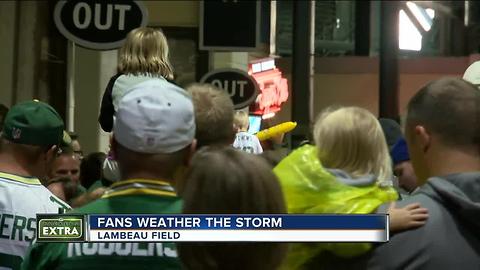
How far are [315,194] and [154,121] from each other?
62 cm

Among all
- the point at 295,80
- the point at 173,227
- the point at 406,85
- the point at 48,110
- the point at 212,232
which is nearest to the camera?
the point at 212,232

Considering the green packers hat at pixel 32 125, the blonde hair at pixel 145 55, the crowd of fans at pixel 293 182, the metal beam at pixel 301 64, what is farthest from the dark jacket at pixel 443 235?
the metal beam at pixel 301 64

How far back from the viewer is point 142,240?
2535 mm

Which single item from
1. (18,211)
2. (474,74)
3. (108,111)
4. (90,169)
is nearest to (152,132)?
(18,211)

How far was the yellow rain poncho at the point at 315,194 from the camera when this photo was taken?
2.85 metres

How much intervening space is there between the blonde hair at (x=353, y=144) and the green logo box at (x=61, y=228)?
810 mm

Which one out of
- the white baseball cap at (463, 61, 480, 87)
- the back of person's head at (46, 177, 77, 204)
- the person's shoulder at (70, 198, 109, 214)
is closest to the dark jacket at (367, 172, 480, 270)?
the person's shoulder at (70, 198, 109, 214)

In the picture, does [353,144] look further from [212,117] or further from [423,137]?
[212,117]

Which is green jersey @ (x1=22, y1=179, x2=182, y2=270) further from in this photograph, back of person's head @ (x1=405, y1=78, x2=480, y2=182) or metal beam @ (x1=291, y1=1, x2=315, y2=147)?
metal beam @ (x1=291, y1=1, x2=315, y2=147)

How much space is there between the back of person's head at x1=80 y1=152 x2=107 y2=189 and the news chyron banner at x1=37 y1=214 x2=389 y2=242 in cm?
375

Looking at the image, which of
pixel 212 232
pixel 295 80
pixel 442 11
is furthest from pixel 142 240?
pixel 442 11

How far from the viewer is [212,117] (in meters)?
3.08

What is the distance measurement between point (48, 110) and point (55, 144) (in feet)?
0.49

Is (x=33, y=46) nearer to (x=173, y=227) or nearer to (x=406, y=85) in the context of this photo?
(x=173, y=227)
